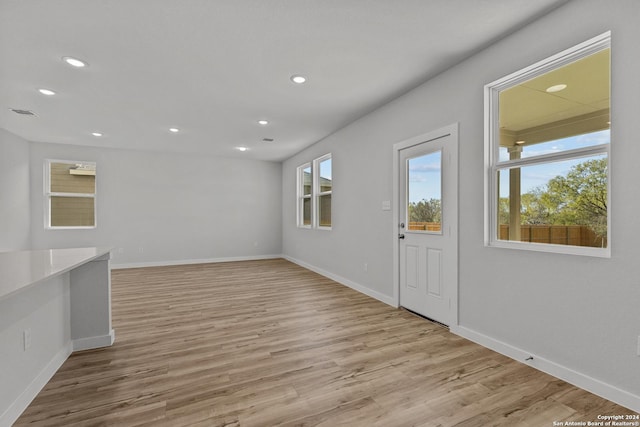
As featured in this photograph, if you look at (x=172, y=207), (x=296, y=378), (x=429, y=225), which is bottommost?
(x=296, y=378)

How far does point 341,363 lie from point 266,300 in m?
1.97

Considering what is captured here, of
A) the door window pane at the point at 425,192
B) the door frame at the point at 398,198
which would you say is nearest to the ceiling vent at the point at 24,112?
the door frame at the point at 398,198

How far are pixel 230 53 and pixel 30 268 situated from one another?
220 cm

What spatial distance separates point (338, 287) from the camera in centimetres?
479

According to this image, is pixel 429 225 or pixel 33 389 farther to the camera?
pixel 429 225

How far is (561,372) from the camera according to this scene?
209 centimetres

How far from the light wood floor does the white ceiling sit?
8.64 feet

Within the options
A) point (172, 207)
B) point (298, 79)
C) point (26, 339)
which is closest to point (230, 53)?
point (298, 79)

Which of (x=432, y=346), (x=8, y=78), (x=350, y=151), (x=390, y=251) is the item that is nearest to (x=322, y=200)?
(x=350, y=151)

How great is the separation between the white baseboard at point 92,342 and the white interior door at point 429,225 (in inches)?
123

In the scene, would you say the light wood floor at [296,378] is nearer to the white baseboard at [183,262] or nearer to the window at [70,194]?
the white baseboard at [183,262]

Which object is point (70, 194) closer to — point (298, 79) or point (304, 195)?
point (304, 195)

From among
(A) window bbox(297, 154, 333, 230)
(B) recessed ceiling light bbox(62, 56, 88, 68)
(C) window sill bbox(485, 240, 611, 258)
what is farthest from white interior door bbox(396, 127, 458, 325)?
(B) recessed ceiling light bbox(62, 56, 88, 68)

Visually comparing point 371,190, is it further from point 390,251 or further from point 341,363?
point 341,363
